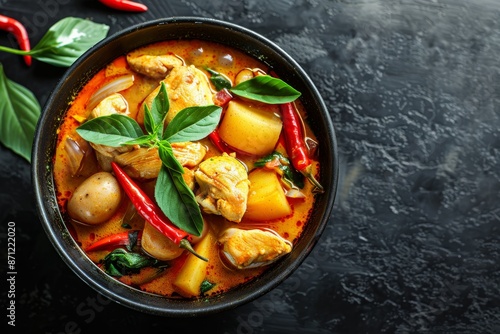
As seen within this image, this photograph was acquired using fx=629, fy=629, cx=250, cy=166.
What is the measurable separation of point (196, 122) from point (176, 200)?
1.17ft

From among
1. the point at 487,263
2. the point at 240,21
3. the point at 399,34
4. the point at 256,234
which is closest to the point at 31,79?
the point at 240,21

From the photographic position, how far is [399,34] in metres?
3.66

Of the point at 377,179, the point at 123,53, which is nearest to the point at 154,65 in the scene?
the point at 123,53

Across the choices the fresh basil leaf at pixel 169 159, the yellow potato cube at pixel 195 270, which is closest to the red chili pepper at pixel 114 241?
the yellow potato cube at pixel 195 270

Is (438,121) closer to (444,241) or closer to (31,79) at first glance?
(444,241)

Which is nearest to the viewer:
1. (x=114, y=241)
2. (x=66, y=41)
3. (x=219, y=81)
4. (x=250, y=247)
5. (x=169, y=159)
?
(x=169, y=159)

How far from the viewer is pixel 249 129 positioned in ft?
9.91

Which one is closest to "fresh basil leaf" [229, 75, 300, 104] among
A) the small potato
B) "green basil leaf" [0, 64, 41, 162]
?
the small potato

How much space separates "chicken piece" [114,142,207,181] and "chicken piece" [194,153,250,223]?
0.07 metres

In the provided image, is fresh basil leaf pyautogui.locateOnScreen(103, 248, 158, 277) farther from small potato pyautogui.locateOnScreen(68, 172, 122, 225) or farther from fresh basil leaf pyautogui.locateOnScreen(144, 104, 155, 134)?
fresh basil leaf pyautogui.locateOnScreen(144, 104, 155, 134)

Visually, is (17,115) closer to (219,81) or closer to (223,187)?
(219,81)

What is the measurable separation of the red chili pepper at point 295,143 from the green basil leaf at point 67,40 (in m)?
1.21

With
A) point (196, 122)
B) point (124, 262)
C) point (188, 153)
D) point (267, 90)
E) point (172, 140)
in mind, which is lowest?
point (124, 262)

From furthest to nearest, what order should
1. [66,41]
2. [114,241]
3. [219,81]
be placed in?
[66,41] → [219,81] → [114,241]
